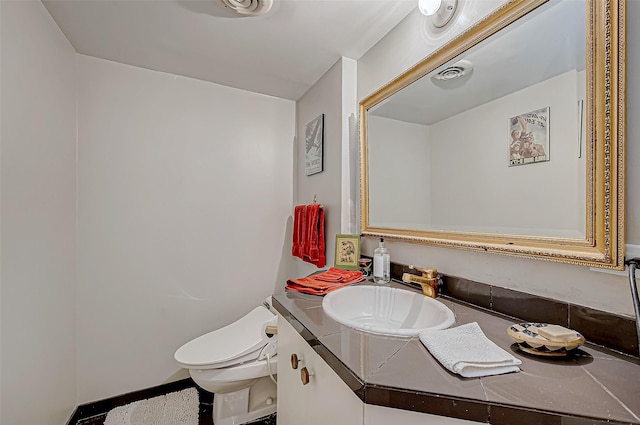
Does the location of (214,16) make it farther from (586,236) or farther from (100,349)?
(100,349)

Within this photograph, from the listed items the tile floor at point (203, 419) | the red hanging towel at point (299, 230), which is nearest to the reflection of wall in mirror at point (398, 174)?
the red hanging towel at point (299, 230)

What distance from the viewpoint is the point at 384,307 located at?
3.95ft

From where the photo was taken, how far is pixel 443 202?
118cm

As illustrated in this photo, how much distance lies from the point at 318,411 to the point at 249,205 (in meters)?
1.55

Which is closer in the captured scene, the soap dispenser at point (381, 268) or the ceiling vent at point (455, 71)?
the ceiling vent at point (455, 71)

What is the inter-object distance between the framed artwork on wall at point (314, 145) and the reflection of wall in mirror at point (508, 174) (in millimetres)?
827

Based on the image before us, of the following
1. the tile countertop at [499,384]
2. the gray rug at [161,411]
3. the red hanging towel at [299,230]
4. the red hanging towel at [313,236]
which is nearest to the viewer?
the tile countertop at [499,384]

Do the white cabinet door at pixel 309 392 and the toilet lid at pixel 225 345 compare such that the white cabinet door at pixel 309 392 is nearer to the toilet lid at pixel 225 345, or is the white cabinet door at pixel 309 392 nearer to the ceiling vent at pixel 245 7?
the toilet lid at pixel 225 345

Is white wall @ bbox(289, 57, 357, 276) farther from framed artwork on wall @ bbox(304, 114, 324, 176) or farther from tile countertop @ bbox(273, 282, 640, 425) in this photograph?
tile countertop @ bbox(273, 282, 640, 425)

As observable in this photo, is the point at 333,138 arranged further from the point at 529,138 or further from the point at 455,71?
the point at 529,138

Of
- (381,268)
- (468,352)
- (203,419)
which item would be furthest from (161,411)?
(468,352)

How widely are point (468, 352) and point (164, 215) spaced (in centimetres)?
185

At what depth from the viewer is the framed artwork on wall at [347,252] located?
1510mm

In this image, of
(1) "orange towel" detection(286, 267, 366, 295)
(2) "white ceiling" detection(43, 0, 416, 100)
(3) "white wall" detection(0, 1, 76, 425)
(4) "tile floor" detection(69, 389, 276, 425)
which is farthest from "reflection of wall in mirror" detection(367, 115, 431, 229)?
(3) "white wall" detection(0, 1, 76, 425)
